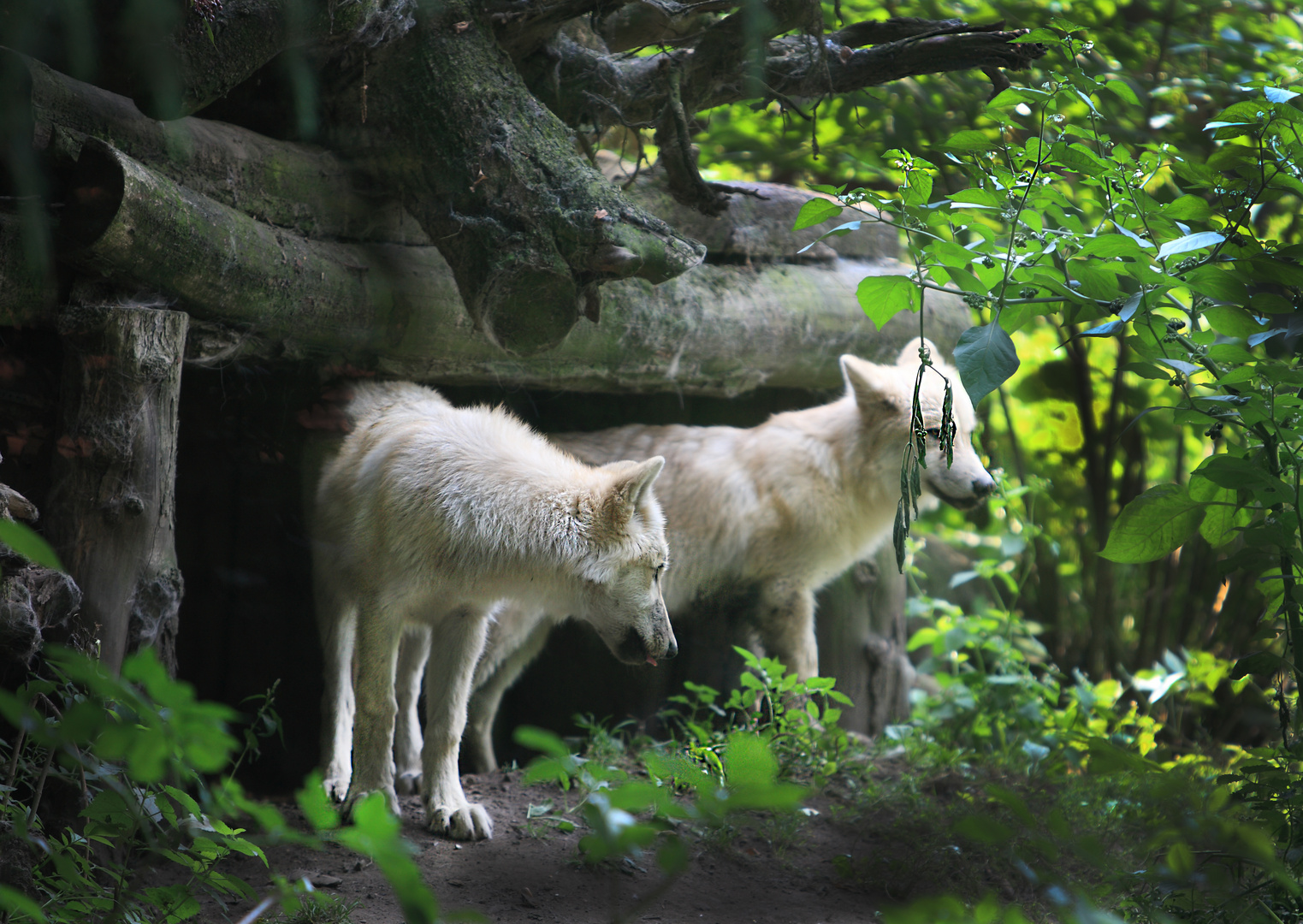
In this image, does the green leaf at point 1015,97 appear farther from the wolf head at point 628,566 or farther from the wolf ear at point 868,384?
the wolf ear at point 868,384

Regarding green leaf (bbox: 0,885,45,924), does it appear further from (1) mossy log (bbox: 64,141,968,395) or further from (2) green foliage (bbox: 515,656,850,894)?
(1) mossy log (bbox: 64,141,968,395)

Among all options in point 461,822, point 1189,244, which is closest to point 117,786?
point 461,822

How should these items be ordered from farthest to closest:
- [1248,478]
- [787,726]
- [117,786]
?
1. [787,726]
2. [1248,478]
3. [117,786]

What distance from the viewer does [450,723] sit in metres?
3.68

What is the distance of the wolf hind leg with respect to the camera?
15.0 ft

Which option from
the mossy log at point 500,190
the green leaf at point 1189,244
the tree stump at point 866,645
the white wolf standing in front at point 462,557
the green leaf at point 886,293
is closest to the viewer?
the green leaf at point 1189,244

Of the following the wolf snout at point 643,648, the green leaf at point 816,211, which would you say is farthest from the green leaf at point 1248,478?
the wolf snout at point 643,648

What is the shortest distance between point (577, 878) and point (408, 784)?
125 centimetres

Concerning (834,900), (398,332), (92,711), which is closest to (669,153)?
(398,332)

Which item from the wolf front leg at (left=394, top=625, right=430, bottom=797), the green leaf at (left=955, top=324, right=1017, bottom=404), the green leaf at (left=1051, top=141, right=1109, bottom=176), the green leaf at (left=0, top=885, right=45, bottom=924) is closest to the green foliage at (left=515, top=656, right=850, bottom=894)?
the wolf front leg at (left=394, top=625, right=430, bottom=797)

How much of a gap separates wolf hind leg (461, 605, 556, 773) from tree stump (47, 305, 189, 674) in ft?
6.24

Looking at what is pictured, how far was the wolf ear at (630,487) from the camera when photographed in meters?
3.42

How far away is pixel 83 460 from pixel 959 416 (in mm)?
3802

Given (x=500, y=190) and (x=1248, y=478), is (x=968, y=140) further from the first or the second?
(x=500, y=190)
